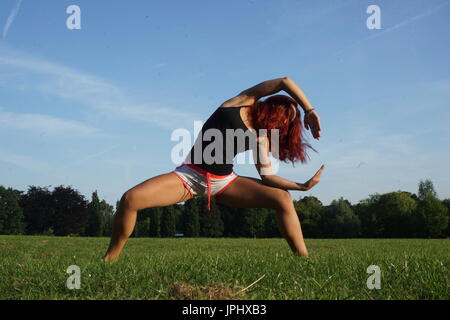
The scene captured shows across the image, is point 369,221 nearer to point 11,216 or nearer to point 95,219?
point 95,219

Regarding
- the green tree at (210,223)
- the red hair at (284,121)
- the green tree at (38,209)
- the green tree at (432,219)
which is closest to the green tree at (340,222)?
the green tree at (432,219)

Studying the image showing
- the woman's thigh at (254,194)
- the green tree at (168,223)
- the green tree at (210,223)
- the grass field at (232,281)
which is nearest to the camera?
the grass field at (232,281)

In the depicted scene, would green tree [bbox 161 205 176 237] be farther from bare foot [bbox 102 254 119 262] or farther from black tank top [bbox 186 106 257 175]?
black tank top [bbox 186 106 257 175]

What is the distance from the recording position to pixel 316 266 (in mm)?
5066

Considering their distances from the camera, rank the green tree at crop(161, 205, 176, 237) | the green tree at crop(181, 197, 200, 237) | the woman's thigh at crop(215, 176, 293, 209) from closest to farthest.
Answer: the woman's thigh at crop(215, 176, 293, 209) → the green tree at crop(181, 197, 200, 237) → the green tree at crop(161, 205, 176, 237)

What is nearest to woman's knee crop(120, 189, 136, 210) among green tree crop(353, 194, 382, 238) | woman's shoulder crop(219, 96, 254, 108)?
woman's shoulder crop(219, 96, 254, 108)

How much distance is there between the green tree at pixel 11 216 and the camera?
6956cm

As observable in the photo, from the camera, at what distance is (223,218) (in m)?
79.8

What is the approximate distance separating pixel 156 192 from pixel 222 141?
3.43 feet

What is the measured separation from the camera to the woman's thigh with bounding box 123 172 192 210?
Answer: 206 inches

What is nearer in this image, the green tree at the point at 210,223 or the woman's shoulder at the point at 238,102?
the woman's shoulder at the point at 238,102

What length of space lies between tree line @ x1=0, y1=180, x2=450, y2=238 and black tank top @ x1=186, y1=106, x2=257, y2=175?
212ft

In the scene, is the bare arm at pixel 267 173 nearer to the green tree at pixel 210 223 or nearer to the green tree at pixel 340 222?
the green tree at pixel 210 223

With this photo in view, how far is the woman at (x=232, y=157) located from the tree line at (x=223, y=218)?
211 ft
